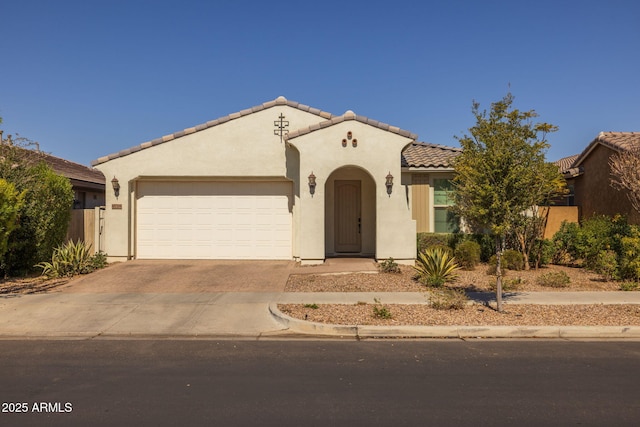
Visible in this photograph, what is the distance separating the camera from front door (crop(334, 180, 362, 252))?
52.1 feet

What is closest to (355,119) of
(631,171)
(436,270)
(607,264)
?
(436,270)

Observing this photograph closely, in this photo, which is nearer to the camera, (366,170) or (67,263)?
(67,263)

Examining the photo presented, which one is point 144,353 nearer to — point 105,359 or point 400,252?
point 105,359

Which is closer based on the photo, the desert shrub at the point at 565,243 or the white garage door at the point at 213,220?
the desert shrub at the point at 565,243

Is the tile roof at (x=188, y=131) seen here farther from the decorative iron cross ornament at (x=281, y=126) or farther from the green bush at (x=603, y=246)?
the green bush at (x=603, y=246)

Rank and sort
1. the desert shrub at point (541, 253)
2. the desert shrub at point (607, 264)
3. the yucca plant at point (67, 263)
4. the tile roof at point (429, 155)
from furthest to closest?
the tile roof at point (429, 155) < the desert shrub at point (541, 253) < the yucca plant at point (67, 263) < the desert shrub at point (607, 264)

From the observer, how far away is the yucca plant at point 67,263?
1270 centimetres

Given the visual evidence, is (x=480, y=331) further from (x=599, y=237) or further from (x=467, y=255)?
(x=599, y=237)

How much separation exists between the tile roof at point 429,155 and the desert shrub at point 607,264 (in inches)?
188

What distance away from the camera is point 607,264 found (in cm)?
1227

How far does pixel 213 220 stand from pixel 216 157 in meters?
1.96

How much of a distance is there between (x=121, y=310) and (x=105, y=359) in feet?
10.1

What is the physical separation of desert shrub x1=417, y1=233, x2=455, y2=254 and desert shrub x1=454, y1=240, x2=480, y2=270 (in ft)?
3.35

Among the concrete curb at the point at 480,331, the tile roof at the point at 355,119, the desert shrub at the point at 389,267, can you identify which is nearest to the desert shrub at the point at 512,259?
the desert shrub at the point at 389,267
